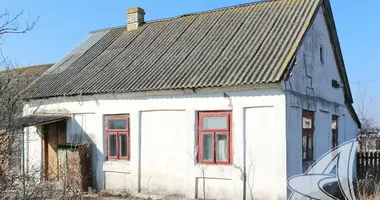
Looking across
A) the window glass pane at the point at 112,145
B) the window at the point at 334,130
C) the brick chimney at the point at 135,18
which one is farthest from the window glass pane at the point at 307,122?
the brick chimney at the point at 135,18

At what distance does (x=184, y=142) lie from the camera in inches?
465

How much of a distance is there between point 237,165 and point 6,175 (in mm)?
6495

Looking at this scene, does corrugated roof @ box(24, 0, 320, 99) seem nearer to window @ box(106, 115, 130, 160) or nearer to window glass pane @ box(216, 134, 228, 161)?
window @ box(106, 115, 130, 160)

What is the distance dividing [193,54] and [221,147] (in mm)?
3472

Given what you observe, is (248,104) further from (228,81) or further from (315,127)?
(315,127)

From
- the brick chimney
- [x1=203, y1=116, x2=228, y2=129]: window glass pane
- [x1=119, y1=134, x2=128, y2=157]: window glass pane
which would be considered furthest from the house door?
[x1=203, y1=116, x2=228, y2=129]: window glass pane

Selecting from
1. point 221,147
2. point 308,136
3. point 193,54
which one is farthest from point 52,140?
point 308,136

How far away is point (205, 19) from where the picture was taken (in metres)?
15.7

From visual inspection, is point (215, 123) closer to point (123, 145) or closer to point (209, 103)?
point (209, 103)

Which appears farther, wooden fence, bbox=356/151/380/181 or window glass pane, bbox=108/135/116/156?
wooden fence, bbox=356/151/380/181

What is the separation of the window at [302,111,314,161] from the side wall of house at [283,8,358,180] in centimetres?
24

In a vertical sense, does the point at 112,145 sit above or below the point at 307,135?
below

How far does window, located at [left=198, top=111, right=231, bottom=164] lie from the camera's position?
11.2 m

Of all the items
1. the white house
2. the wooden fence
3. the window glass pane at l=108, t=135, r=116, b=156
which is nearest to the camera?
the white house
